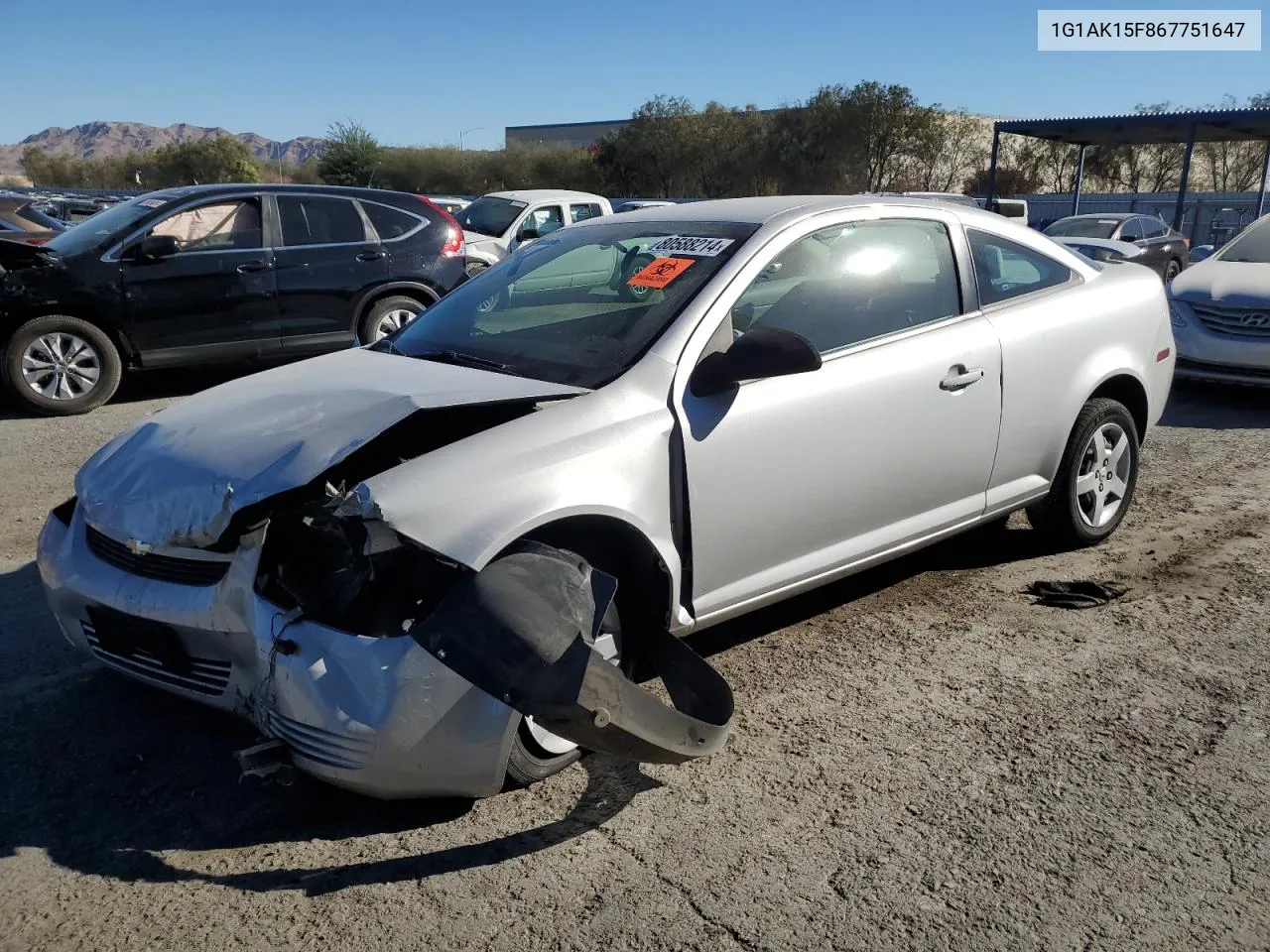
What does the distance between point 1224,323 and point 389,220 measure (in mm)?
7320

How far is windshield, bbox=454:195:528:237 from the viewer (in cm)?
1455

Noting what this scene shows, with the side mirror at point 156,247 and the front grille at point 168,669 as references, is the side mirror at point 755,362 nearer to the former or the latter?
the front grille at point 168,669

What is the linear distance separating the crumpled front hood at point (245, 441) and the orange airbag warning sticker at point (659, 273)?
0.66 m

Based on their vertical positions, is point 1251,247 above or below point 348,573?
above

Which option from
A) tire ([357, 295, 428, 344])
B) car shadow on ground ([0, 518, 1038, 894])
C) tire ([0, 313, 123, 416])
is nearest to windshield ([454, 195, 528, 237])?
tire ([357, 295, 428, 344])

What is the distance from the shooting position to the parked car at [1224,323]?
27.2ft

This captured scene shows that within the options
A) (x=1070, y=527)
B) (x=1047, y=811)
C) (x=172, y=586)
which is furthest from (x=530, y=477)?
(x=1070, y=527)

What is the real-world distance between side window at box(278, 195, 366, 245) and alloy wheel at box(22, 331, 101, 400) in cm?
187

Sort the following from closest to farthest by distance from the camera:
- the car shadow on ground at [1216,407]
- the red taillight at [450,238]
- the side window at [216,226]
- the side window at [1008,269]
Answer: the side window at [1008,269] → the car shadow on ground at [1216,407] → the side window at [216,226] → the red taillight at [450,238]

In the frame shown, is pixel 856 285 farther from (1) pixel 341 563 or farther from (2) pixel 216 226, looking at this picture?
(2) pixel 216 226

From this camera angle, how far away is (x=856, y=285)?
13.1 ft

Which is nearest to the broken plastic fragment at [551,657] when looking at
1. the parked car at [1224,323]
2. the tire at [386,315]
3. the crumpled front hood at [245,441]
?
the crumpled front hood at [245,441]

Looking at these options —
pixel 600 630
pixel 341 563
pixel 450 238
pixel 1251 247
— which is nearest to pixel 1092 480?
pixel 600 630

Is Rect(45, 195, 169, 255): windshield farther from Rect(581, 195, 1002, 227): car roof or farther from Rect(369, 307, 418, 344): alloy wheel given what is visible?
Rect(581, 195, 1002, 227): car roof
